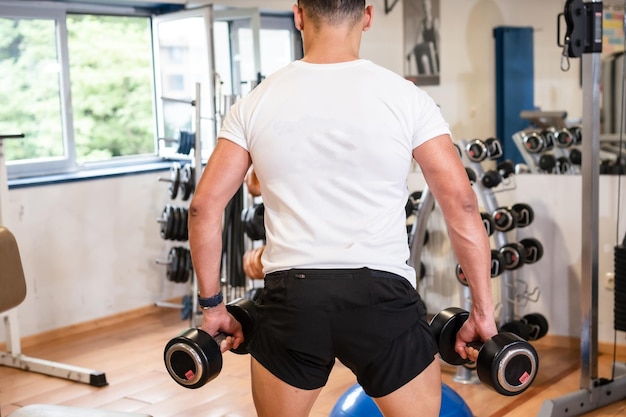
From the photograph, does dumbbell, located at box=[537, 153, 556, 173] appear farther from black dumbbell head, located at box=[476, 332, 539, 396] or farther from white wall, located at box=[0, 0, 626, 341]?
black dumbbell head, located at box=[476, 332, 539, 396]

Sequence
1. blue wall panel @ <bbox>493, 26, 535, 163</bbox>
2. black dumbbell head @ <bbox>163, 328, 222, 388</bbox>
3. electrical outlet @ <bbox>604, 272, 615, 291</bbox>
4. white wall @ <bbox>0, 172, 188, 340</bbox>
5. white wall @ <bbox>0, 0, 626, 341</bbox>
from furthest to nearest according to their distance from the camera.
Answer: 1. blue wall panel @ <bbox>493, 26, 535, 163</bbox>
2. white wall @ <bbox>0, 172, 188, 340</bbox>
3. white wall @ <bbox>0, 0, 626, 341</bbox>
4. electrical outlet @ <bbox>604, 272, 615, 291</bbox>
5. black dumbbell head @ <bbox>163, 328, 222, 388</bbox>

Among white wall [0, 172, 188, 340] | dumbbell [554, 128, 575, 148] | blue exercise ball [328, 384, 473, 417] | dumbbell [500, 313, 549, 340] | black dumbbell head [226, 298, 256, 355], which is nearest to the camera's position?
black dumbbell head [226, 298, 256, 355]

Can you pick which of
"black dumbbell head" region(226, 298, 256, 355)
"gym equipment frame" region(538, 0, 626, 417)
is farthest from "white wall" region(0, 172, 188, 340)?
"black dumbbell head" region(226, 298, 256, 355)

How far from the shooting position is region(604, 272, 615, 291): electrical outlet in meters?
4.22

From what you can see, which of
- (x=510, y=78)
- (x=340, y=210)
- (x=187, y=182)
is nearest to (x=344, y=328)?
(x=340, y=210)

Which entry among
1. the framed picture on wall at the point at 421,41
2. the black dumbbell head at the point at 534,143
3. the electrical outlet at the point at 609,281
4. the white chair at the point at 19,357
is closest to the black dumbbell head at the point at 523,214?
the electrical outlet at the point at 609,281

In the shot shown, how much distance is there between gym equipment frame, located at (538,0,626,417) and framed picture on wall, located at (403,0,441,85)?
12.4 ft

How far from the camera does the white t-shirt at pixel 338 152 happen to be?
64.5 inches

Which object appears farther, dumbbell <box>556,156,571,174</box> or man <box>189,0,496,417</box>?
dumbbell <box>556,156,571,174</box>

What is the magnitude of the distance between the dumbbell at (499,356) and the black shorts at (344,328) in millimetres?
104

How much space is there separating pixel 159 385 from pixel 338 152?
8.68ft

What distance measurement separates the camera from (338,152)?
164 cm

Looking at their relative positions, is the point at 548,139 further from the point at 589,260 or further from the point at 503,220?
the point at 589,260

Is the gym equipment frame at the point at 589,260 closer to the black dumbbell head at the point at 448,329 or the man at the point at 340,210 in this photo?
the black dumbbell head at the point at 448,329
